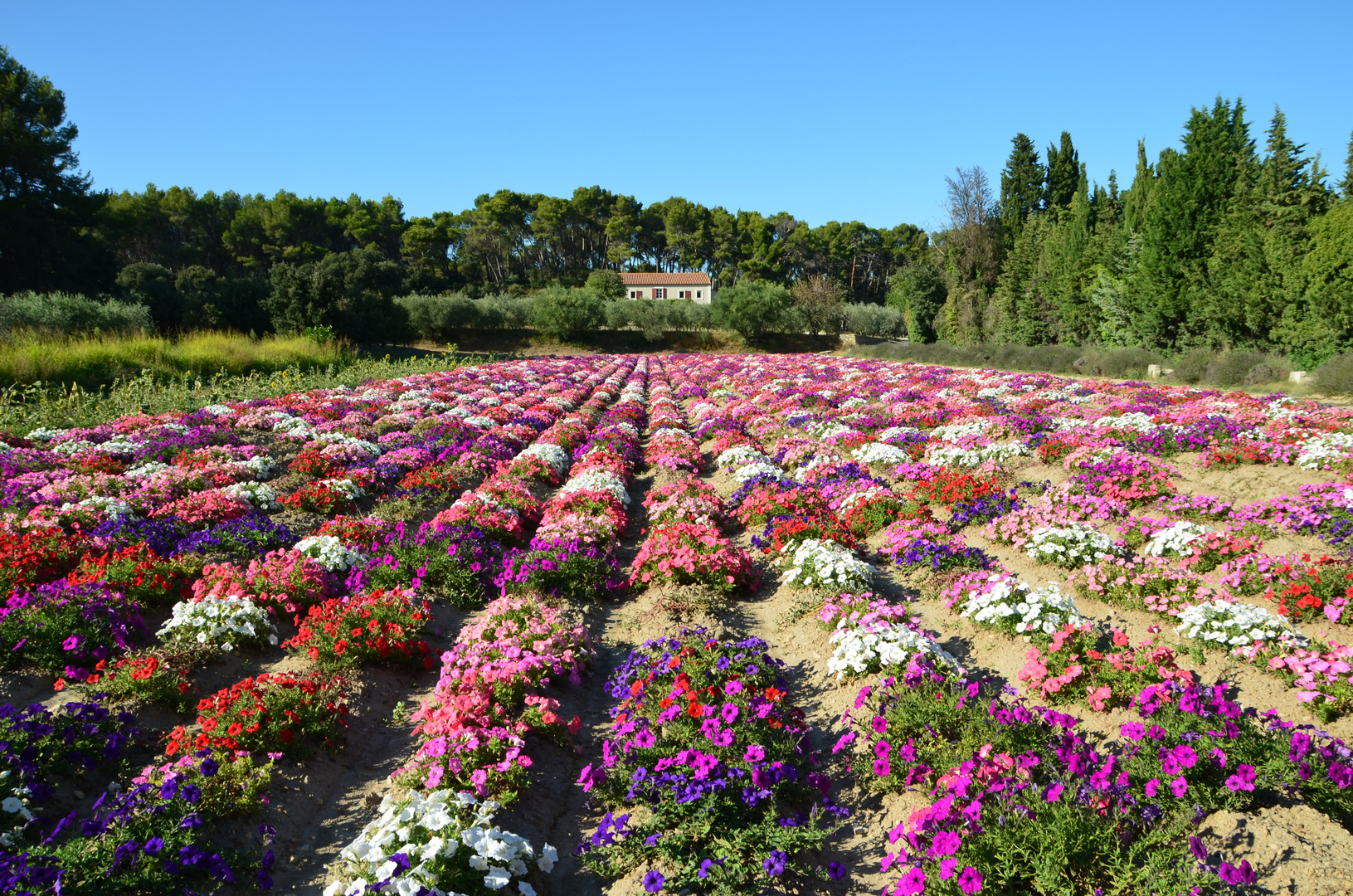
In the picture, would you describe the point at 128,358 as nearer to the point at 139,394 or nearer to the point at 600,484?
the point at 139,394

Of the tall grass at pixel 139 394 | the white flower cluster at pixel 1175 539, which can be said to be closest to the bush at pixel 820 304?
the tall grass at pixel 139 394

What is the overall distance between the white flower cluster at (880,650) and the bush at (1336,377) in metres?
19.7

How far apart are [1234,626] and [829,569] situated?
3408mm

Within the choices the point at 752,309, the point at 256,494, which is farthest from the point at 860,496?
the point at 752,309

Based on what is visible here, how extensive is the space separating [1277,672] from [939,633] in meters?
2.47

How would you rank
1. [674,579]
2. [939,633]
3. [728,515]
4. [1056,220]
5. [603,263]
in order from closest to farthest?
1. [939,633]
2. [674,579]
3. [728,515]
4. [1056,220]
5. [603,263]

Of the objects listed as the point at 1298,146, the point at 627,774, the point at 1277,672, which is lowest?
the point at 627,774

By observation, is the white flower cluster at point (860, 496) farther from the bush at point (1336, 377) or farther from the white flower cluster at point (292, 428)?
the bush at point (1336, 377)

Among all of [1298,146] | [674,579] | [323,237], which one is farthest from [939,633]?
[323,237]

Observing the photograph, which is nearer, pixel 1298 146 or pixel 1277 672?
pixel 1277 672

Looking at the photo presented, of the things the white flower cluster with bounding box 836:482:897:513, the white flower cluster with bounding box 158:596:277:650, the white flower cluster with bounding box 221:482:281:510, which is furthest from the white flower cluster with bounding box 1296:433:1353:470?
the white flower cluster with bounding box 221:482:281:510

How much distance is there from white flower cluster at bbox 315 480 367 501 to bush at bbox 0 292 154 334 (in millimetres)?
18653

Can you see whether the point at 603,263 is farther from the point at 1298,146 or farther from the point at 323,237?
the point at 1298,146

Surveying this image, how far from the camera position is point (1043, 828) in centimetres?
334
